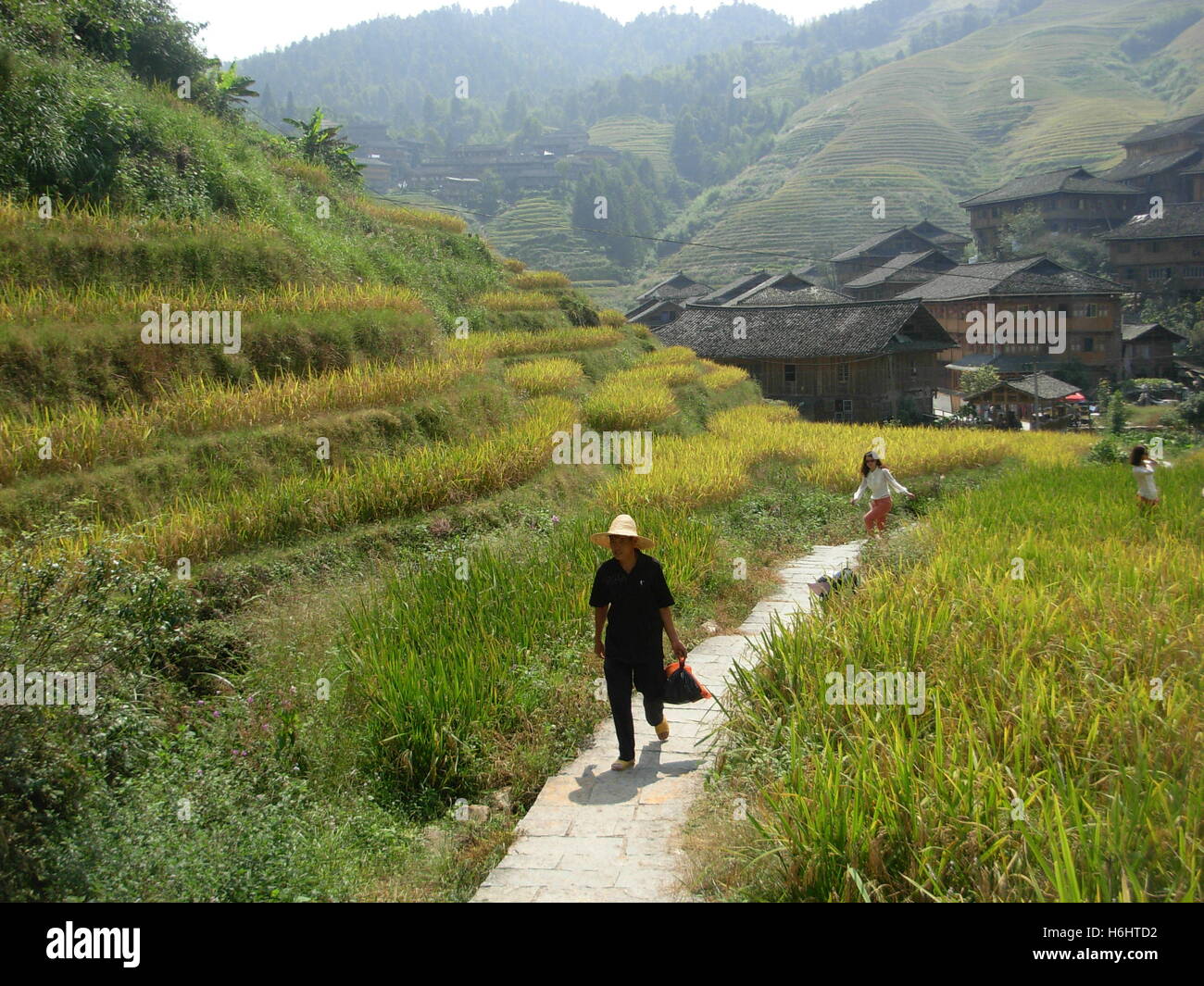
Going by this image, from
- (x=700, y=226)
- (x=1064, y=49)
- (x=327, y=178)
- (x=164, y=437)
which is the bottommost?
(x=164, y=437)

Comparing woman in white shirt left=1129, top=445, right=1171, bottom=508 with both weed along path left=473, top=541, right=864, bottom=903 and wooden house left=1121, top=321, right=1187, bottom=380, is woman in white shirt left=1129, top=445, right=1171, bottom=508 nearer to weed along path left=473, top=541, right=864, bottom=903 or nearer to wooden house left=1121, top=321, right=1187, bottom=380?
weed along path left=473, top=541, right=864, bottom=903

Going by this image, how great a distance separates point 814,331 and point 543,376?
816 inches

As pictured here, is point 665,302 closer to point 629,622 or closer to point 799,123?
point 629,622

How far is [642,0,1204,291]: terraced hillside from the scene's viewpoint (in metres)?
85.2

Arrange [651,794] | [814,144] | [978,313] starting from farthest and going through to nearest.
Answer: [814,144]
[978,313]
[651,794]

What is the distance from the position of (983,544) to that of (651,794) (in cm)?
503

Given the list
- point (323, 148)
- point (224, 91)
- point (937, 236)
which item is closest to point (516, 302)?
point (323, 148)

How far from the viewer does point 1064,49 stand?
12325cm

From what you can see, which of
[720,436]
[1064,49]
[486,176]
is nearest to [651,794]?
[720,436]

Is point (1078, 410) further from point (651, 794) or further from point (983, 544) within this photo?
point (651, 794)

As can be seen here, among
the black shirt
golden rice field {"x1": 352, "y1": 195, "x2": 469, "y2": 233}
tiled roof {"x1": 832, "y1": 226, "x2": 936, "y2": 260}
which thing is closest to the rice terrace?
the black shirt

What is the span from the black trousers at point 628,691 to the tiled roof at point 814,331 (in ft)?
101

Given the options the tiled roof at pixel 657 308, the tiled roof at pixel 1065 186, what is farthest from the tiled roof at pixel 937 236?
the tiled roof at pixel 657 308

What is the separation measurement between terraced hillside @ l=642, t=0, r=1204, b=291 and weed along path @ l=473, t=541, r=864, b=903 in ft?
252
